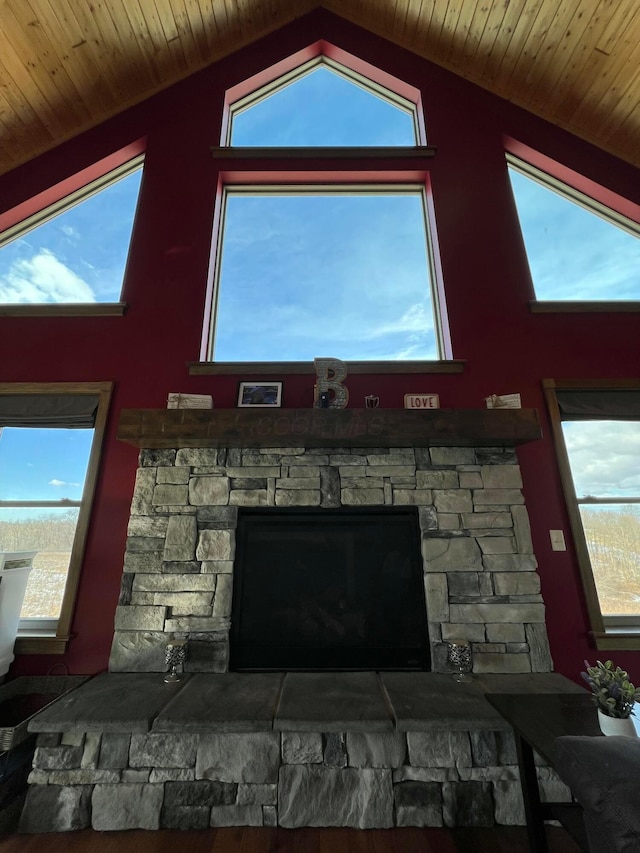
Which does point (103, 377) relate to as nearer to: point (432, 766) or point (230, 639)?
point (230, 639)

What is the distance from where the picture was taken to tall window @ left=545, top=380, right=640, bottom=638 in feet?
7.60

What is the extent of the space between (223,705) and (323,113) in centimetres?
463

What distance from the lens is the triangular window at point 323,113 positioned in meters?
3.43

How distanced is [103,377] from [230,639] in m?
1.92

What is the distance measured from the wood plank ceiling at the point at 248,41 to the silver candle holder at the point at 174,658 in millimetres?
3840

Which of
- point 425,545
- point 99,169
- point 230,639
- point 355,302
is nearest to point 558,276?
point 355,302

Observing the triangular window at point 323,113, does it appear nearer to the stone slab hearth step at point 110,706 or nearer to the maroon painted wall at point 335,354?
the maroon painted wall at point 335,354

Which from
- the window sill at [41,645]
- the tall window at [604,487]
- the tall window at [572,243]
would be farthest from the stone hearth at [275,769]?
the tall window at [572,243]

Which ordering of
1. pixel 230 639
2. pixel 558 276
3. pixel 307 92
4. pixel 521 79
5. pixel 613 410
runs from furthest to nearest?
pixel 307 92 < pixel 521 79 < pixel 558 276 < pixel 613 410 < pixel 230 639

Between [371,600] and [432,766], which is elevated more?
[371,600]

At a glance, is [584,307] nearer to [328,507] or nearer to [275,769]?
[328,507]

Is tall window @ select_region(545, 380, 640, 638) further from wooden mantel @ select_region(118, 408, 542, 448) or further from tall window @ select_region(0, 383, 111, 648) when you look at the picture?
tall window @ select_region(0, 383, 111, 648)

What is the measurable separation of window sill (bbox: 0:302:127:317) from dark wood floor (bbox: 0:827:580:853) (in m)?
2.80

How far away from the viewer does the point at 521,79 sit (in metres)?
3.17
